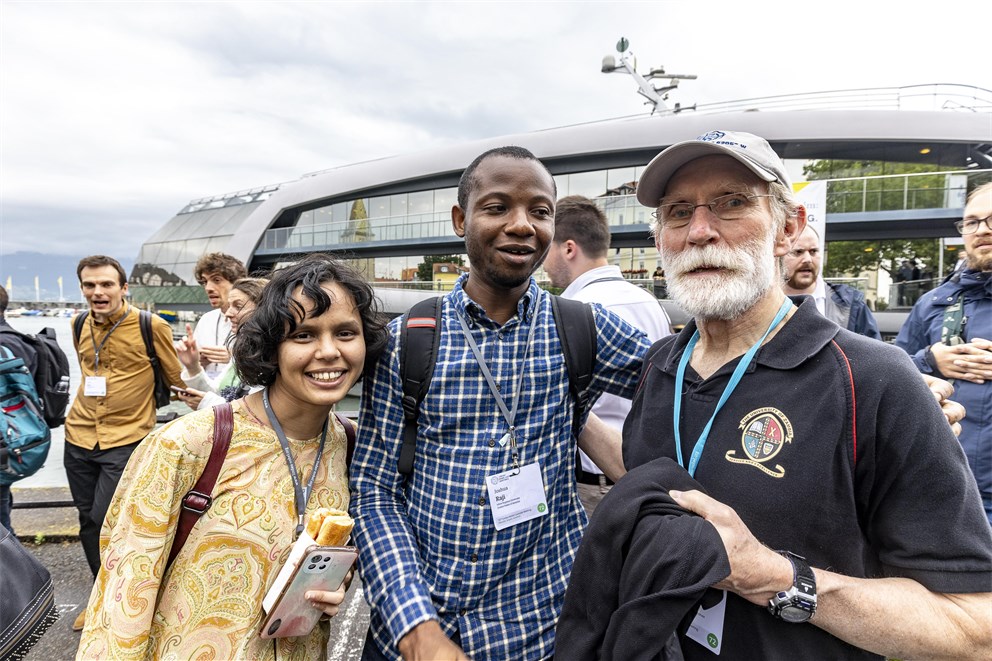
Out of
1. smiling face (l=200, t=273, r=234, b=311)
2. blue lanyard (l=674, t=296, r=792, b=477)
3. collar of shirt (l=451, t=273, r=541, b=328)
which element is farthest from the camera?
smiling face (l=200, t=273, r=234, b=311)

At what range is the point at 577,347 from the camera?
6.40ft

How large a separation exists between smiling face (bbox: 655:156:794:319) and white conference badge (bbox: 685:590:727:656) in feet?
2.65

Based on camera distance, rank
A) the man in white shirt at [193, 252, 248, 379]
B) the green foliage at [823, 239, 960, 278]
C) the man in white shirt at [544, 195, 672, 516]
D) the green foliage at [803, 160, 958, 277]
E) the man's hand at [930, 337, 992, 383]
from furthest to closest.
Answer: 1. the green foliage at [823, 239, 960, 278]
2. the green foliage at [803, 160, 958, 277]
3. the man in white shirt at [193, 252, 248, 379]
4. the man in white shirt at [544, 195, 672, 516]
5. the man's hand at [930, 337, 992, 383]

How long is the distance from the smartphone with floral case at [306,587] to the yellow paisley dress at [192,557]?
0.10m

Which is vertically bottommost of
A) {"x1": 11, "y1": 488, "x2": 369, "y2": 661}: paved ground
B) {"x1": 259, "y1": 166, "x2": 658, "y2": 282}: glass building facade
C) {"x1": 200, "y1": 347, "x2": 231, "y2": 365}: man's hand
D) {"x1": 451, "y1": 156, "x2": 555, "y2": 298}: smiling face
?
{"x1": 11, "y1": 488, "x2": 369, "y2": 661}: paved ground

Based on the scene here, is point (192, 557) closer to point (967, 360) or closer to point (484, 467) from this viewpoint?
point (484, 467)

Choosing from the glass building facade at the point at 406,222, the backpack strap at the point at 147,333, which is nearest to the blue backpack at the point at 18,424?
the backpack strap at the point at 147,333

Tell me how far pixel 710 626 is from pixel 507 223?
1.37 m

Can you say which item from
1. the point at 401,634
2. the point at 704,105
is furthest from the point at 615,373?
the point at 704,105

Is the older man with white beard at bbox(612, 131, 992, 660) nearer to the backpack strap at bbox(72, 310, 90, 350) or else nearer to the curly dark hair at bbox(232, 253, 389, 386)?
the curly dark hair at bbox(232, 253, 389, 386)

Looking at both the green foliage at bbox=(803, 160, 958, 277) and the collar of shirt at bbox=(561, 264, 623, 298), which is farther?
the green foliage at bbox=(803, 160, 958, 277)

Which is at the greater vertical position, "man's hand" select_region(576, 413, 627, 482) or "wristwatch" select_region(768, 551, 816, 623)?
"man's hand" select_region(576, 413, 627, 482)

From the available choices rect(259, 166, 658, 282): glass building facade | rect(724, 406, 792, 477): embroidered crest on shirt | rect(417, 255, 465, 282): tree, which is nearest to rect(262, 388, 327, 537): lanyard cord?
rect(724, 406, 792, 477): embroidered crest on shirt

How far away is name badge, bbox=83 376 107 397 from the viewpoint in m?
4.02
